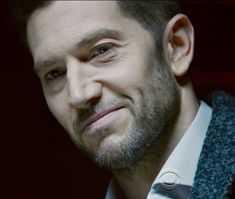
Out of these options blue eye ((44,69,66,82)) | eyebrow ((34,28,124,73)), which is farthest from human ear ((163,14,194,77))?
blue eye ((44,69,66,82))

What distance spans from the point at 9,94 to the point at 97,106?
1.93 feet

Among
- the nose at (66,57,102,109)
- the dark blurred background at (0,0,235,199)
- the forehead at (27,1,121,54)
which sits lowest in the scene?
the dark blurred background at (0,0,235,199)

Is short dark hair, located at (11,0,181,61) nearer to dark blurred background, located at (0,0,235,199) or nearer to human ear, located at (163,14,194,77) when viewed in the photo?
human ear, located at (163,14,194,77)

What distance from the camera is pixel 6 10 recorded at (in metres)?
1.51

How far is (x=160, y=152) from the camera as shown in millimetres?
1332

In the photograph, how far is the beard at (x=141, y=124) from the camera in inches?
49.4

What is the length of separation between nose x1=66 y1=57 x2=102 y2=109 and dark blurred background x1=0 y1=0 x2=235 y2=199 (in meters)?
0.51

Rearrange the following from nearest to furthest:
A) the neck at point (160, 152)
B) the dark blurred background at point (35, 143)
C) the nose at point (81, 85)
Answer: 1. the nose at point (81, 85)
2. the neck at point (160, 152)
3. the dark blurred background at point (35, 143)

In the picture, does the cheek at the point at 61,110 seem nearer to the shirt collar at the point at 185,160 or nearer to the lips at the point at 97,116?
the lips at the point at 97,116

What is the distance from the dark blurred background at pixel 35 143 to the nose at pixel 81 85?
1.66 feet

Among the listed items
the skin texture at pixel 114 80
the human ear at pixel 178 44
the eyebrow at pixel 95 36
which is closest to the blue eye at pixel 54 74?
the skin texture at pixel 114 80

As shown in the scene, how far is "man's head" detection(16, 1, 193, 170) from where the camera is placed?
1.25m

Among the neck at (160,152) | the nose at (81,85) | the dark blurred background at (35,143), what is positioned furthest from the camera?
the dark blurred background at (35,143)

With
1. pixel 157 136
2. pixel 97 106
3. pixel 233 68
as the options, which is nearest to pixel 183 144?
pixel 157 136
